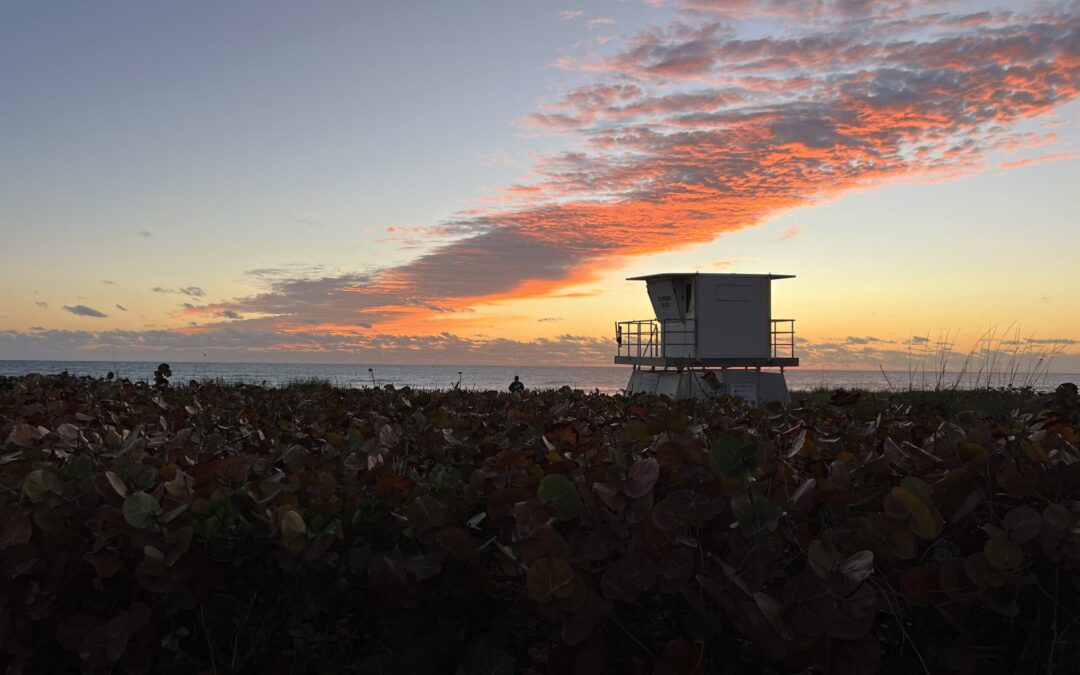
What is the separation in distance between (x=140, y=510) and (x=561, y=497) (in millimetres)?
1222

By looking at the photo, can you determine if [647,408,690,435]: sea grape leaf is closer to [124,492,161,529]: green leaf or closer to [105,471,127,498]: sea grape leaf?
[124,492,161,529]: green leaf

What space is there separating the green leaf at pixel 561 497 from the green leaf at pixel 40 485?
62.1 inches

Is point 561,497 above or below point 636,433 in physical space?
below

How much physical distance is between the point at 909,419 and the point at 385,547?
3155mm

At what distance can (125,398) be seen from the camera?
6488mm

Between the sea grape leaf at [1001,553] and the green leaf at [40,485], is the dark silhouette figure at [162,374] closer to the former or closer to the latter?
the green leaf at [40,485]

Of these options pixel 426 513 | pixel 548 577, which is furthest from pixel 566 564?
pixel 426 513

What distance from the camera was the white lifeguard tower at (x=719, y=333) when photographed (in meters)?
28.6

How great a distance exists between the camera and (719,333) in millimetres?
28734

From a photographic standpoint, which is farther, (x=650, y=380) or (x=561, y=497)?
(x=650, y=380)

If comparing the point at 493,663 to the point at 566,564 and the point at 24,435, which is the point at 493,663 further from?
the point at 24,435

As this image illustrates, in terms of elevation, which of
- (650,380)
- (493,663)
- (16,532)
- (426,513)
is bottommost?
(493,663)

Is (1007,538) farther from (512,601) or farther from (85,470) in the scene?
(85,470)

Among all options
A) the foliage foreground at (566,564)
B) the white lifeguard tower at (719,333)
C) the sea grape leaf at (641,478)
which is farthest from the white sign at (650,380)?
the sea grape leaf at (641,478)
